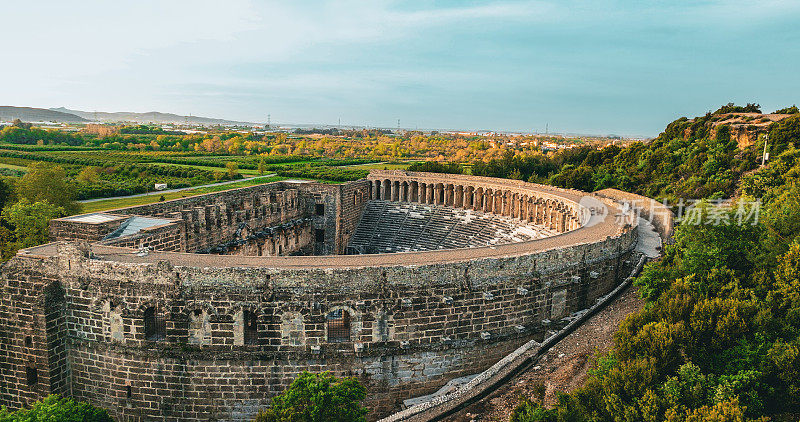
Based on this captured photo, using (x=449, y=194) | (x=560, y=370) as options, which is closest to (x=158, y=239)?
(x=560, y=370)

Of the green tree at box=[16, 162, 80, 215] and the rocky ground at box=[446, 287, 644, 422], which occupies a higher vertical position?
the green tree at box=[16, 162, 80, 215]

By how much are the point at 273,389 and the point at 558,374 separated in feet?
30.4

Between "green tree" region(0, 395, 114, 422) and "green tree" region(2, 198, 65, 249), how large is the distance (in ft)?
66.9

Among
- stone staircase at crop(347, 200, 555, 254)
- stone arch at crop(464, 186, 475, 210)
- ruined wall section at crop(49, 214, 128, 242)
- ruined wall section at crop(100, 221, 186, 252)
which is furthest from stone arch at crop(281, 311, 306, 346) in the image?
stone arch at crop(464, 186, 475, 210)

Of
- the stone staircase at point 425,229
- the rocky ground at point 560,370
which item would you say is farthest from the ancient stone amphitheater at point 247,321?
the stone staircase at point 425,229

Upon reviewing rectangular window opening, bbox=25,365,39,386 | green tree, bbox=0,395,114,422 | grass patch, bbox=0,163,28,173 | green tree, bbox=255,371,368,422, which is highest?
grass patch, bbox=0,163,28,173

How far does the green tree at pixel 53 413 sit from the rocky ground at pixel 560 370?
33.8 feet

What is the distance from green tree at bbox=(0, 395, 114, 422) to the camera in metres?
13.2

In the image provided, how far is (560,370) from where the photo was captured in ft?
53.1

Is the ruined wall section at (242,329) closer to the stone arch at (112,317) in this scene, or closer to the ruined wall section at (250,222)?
the stone arch at (112,317)

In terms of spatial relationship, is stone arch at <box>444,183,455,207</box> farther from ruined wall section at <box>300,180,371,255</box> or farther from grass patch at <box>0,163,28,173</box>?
grass patch at <box>0,163,28,173</box>

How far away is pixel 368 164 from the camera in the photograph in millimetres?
91250

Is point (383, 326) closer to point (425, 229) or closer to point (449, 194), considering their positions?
point (425, 229)

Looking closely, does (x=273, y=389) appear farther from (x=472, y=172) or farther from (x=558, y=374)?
(x=472, y=172)
